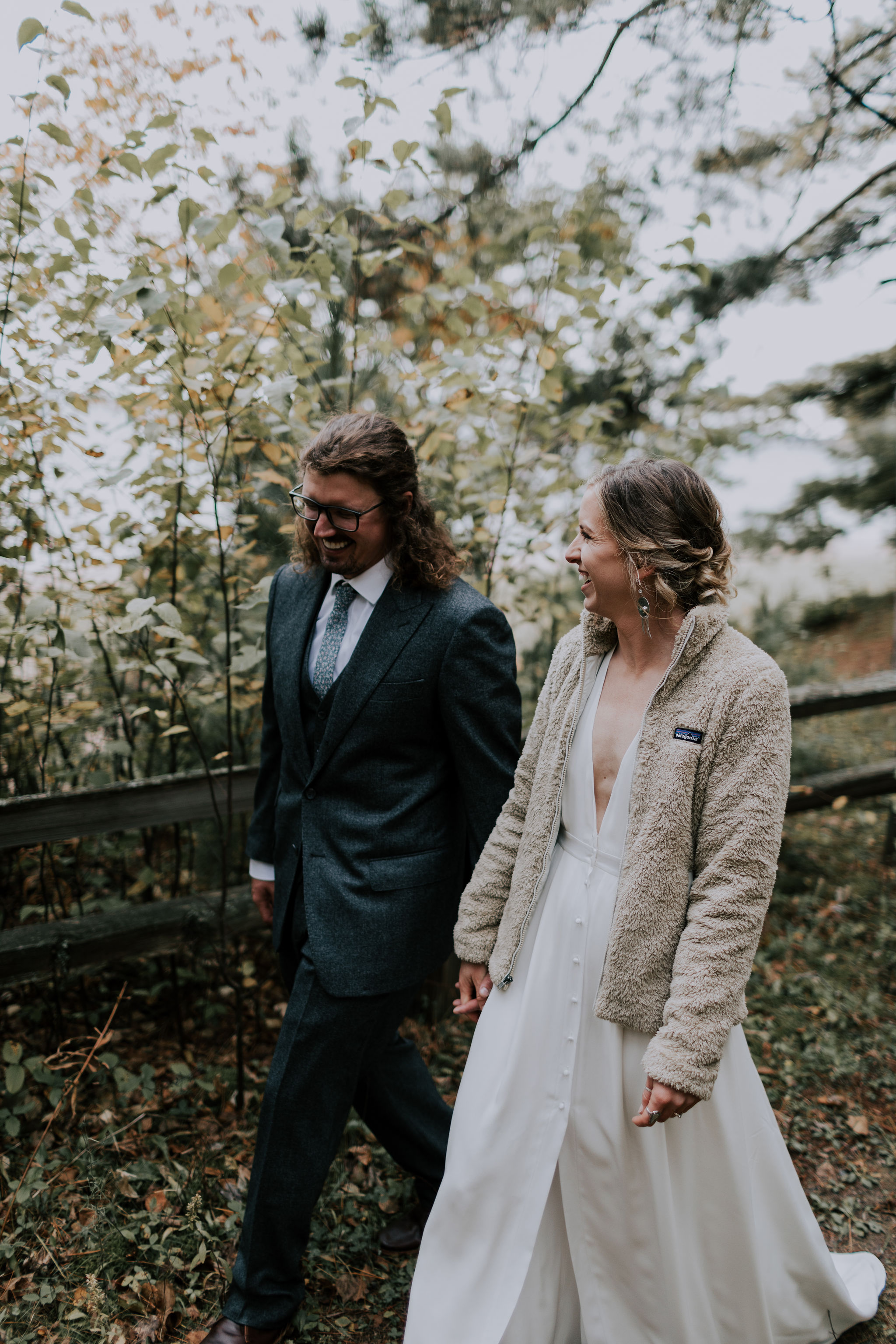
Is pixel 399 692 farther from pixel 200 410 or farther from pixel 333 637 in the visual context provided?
pixel 200 410

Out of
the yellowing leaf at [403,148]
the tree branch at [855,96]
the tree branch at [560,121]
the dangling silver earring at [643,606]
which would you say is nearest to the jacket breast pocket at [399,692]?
the dangling silver earring at [643,606]

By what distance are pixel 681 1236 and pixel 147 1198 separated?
166cm

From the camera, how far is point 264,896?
2643 mm

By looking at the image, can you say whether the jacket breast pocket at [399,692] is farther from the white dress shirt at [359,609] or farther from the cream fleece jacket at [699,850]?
the cream fleece jacket at [699,850]

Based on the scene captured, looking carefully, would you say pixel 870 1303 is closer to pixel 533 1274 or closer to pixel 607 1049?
pixel 533 1274

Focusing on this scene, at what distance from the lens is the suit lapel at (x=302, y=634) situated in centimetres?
226

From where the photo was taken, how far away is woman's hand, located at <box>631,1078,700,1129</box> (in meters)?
1.58

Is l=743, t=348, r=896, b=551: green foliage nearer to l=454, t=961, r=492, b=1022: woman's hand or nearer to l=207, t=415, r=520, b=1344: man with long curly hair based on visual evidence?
l=207, t=415, r=520, b=1344: man with long curly hair

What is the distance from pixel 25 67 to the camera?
101 inches

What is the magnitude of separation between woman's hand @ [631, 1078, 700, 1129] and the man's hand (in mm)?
1326

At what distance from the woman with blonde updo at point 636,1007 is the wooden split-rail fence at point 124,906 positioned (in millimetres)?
1281

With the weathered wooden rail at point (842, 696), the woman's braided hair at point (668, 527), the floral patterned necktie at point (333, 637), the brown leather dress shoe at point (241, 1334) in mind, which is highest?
the woman's braided hair at point (668, 527)

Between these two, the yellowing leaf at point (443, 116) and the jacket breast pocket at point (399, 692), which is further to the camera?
the yellowing leaf at point (443, 116)

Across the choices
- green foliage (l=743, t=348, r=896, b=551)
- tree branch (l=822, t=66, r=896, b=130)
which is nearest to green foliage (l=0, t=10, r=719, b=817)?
tree branch (l=822, t=66, r=896, b=130)
